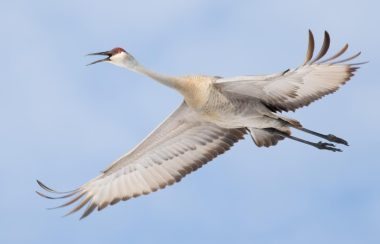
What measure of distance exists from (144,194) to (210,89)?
2.35 m

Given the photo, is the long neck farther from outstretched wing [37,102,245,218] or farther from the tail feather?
the tail feather

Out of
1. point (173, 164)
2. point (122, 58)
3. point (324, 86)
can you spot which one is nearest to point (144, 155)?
point (173, 164)

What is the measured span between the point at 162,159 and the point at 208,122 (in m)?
0.98

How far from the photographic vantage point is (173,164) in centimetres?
1966

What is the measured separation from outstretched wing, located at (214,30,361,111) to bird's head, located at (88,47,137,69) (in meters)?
1.43

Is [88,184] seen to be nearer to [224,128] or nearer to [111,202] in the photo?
[111,202]

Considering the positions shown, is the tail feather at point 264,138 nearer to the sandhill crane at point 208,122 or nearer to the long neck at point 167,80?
the sandhill crane at point 208,122

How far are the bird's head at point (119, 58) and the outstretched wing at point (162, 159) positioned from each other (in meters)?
1.21

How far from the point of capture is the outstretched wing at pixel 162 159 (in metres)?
19.3

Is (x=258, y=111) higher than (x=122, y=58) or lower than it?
lower

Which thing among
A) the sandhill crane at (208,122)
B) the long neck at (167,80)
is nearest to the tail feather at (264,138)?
the sandhill crane at (208,122)

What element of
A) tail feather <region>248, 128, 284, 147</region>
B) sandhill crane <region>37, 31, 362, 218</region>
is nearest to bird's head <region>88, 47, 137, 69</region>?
sandhill crane <region>37, 31, 362, 218</region>

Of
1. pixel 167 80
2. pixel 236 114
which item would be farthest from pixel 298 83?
pixel 167 80

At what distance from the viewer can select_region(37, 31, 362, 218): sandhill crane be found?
18.2m
